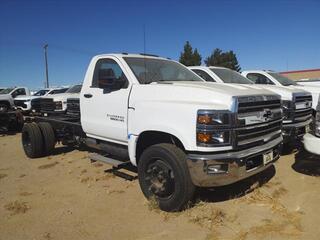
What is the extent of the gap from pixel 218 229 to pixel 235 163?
31.5 inches

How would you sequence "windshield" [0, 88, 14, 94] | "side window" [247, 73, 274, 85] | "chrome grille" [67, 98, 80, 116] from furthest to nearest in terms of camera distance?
"windshield" [0, 88, 14, 94] → "side window" [247, 73, 274, 85] → "chrome grille" [67, 98, 80, 116]

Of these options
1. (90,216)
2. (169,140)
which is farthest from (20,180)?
(169,140)

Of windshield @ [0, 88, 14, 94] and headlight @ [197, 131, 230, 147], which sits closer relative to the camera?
headlight @ [197, 131, 230, 147]

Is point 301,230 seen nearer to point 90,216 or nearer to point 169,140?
point 169,140

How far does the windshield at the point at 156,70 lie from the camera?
5.63m

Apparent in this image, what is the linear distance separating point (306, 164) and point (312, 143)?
5.52 feet

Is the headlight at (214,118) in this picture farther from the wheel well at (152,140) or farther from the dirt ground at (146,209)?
the dirt ground at (146,209)

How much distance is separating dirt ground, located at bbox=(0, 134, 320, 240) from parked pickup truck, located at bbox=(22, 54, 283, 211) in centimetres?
38

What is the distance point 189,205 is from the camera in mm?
4699

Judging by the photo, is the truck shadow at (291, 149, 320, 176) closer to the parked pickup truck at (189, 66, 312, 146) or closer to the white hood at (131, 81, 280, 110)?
the parked pickup truck at (189, 66, 312, 146)

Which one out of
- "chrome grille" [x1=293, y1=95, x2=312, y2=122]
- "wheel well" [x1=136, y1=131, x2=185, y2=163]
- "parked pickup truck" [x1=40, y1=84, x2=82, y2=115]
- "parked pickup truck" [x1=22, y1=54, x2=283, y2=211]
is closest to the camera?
"parked pickup truck" [x1=22, y1=54, x2=283, y2=211]

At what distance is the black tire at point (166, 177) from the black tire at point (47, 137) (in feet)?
13.5

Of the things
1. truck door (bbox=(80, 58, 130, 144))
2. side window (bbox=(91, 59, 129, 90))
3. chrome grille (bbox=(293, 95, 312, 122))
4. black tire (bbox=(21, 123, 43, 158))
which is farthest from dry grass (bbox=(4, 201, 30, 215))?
chrome grille (bbox=(293, 95, 312, 122))

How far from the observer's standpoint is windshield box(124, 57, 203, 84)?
563 centimetres
